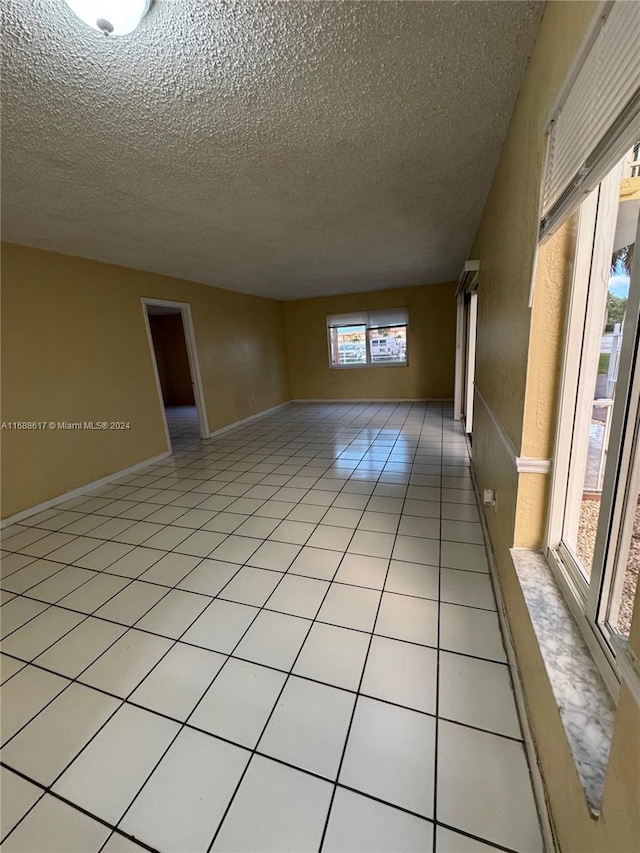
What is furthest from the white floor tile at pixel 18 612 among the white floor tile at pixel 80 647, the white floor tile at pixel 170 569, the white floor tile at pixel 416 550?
the white floor tile at pixel 416 550

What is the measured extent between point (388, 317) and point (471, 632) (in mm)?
6295

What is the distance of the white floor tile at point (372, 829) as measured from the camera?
93 cm

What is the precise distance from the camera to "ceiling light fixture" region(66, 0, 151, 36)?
0.99m

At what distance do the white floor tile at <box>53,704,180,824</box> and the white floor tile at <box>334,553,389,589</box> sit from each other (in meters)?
1.02

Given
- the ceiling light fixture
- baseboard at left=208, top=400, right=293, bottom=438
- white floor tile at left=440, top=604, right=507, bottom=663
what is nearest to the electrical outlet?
white floor tile at left=440, top=604, right=507, bottom=663

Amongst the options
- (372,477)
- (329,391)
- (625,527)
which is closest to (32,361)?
(372,477)

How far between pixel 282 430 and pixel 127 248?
3.19 meters

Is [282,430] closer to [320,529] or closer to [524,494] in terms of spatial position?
[320,529]

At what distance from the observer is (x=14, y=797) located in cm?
109

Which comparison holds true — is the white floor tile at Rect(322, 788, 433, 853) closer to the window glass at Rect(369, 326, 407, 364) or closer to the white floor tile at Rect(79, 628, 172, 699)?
the white floor tile at Rect(79, 628, 172, 699)

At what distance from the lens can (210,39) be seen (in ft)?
3.83

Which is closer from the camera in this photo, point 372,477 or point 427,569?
point 427,569

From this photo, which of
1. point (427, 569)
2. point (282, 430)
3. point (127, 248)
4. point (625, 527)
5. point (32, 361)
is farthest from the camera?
point (282, 430)

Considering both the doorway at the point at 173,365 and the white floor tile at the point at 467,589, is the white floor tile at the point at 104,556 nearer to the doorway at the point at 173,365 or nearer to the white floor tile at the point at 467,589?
the white floor tile at the point at 467,589
